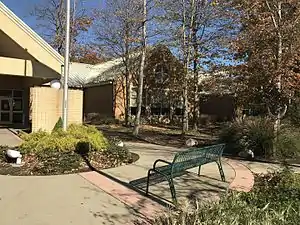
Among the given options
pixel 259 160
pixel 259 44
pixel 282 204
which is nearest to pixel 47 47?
Answer: pixel 259 44

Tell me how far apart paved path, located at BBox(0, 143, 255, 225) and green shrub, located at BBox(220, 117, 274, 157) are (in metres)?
3.18

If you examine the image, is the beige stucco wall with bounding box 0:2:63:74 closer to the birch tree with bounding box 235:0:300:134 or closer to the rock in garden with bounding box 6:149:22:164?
the rock in garden with bounding box 6:149:22:164

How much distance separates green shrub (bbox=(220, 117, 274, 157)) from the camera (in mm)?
12397

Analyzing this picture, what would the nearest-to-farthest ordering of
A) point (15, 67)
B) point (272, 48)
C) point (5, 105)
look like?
point (272, 48) → point (15, 67) → point (5, 105)

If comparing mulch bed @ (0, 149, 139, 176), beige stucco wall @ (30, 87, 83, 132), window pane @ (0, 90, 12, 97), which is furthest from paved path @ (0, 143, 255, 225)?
window pane @ (0, 90, 12, 97)

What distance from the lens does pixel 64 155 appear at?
389 inches

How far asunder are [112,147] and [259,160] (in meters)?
4.96

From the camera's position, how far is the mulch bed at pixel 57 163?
8766mm

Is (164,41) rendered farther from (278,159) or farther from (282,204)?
(282,204)

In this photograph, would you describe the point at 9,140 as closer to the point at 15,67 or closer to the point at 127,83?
the point at 15,67

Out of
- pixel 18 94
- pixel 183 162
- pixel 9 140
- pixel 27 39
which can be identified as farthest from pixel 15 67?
pixel 183 162

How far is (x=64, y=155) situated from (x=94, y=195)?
11.3ft

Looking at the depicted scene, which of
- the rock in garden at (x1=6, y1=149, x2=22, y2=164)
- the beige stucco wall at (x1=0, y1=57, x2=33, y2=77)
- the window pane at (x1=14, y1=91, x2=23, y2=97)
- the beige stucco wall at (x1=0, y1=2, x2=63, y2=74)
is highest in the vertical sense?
the beige stucco wall at (x1=0, y1=2, x2=63, y2=74)

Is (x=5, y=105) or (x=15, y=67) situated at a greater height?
(x=15, y=67)
